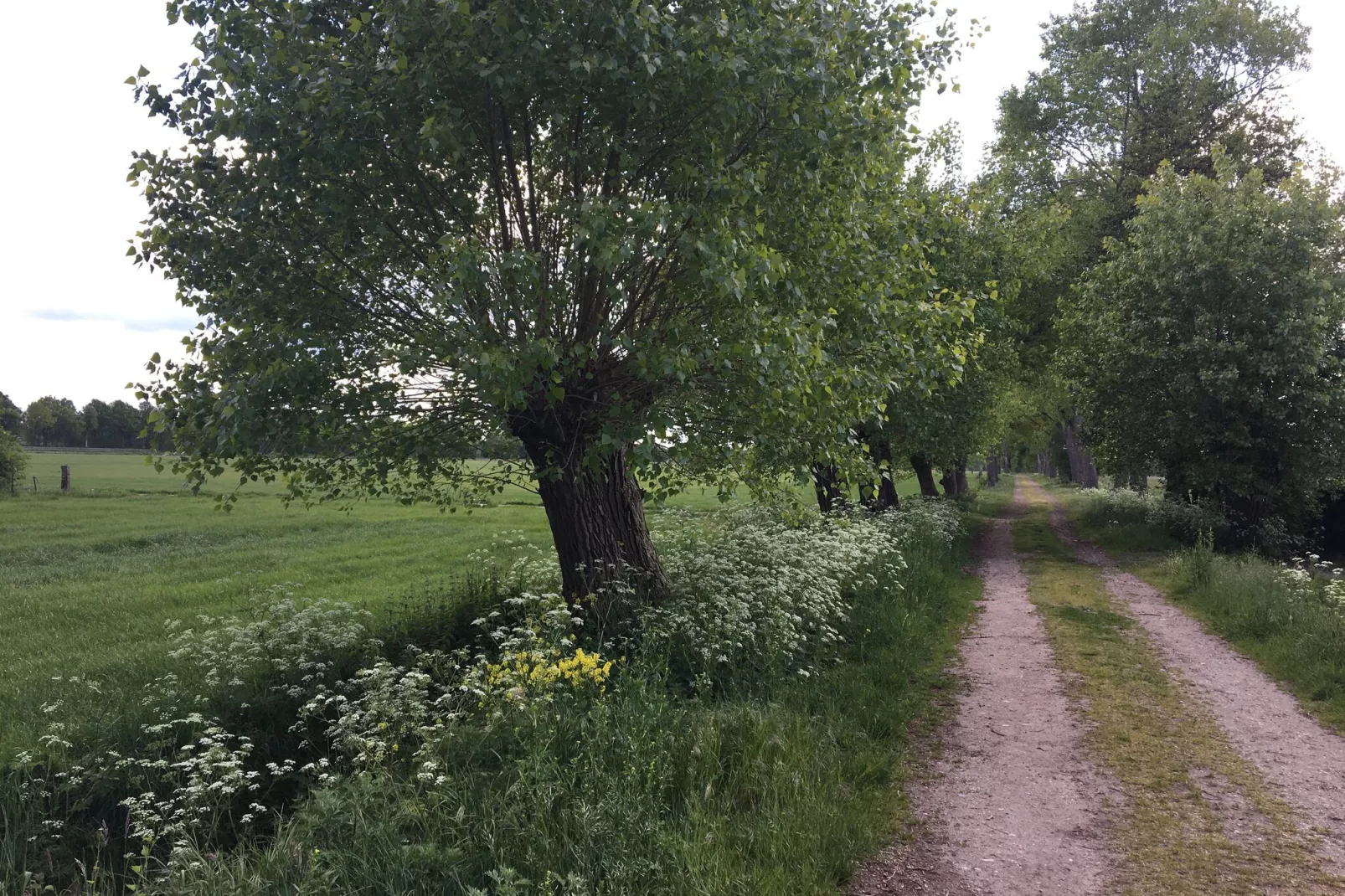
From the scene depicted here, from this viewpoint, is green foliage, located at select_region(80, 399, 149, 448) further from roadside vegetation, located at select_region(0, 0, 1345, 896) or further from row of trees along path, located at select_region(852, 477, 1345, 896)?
row of trees along path, located at select_region(852, 477, 1345, 896)

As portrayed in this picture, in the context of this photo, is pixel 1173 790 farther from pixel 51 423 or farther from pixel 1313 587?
pixel 51 423

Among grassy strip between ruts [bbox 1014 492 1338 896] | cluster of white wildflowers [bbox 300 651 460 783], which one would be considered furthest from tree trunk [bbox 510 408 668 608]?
grassy strip between ruts [bbox 1014 492 1338 896]

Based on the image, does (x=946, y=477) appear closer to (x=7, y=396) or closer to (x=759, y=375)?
(x=759, y=375)

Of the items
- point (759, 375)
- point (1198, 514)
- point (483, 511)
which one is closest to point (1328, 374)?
point (1198, 514)

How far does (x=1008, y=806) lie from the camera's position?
201 inches

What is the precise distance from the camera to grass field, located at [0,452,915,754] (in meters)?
9.47

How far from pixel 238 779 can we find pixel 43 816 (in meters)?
1.41

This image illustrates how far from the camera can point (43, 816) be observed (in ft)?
17.6

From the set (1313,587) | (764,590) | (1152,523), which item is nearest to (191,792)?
(764,590)

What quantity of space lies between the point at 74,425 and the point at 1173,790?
116m

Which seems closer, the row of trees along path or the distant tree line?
the row of trees along path

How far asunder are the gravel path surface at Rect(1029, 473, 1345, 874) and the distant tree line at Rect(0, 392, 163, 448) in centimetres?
10399

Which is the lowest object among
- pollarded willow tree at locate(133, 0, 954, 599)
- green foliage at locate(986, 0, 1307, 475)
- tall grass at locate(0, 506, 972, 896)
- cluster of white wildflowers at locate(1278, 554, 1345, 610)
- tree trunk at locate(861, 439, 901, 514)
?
tall grass at locate(0, 506, 972, 896)

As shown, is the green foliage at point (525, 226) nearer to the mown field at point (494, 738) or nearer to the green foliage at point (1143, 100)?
the mown field at point (494, 738)
